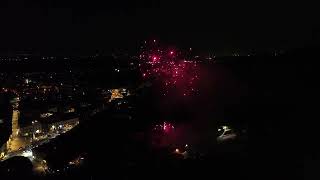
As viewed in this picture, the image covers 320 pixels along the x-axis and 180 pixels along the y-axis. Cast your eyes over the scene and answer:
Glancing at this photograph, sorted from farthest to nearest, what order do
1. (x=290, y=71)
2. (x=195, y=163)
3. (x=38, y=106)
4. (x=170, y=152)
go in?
1. (x=38, y=106)
2. (x=290, y=71)
3. (x=170, y=152)
4. (x=195, y=163)

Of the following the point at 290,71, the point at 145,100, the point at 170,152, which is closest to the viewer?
the point at 170,152

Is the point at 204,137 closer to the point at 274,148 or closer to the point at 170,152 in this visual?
the point at 170,152

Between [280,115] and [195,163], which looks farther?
[280,115]

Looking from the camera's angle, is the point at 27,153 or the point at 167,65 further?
the point at 167,65

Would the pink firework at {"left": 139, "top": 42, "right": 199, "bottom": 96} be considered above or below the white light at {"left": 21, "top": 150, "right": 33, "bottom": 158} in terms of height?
above

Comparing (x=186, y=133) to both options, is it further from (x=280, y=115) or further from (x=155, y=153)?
(x=280, y=115)

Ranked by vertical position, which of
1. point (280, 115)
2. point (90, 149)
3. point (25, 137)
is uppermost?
point (280, 115)

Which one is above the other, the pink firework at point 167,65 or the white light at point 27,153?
the pink firework at point 167,65

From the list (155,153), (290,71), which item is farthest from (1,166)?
(290,71)

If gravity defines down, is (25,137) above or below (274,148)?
below

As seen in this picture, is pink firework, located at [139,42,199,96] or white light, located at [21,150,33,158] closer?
white light, located at [21,150,33,158]

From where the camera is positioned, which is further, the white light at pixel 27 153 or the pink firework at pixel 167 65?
the pink firework at pixel 167 65
